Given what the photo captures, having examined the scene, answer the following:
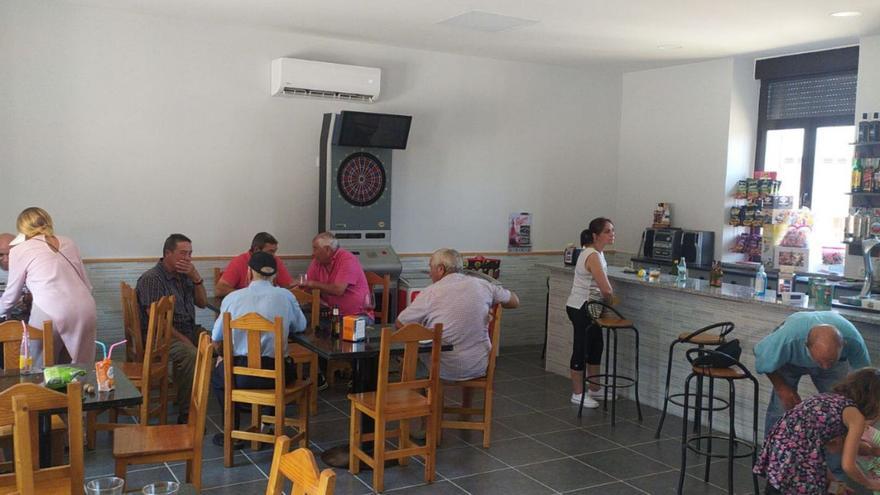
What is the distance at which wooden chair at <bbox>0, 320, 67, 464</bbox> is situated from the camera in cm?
379

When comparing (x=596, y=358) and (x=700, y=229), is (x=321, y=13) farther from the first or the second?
(x=700, y=229)

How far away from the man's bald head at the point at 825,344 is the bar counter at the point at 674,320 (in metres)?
0.87

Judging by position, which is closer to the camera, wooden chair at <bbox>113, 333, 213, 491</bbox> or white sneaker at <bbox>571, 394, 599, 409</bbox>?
wooden chair at <bbox>113, 333, 213, 491</bbox>

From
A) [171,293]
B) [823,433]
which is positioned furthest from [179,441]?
[823,433]

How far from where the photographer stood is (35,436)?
315 cm

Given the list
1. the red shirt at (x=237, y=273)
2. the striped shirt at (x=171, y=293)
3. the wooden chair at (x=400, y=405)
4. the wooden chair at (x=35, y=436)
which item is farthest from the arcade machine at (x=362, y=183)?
the wooden chair at (x=35, y=436)

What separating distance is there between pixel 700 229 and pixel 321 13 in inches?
172

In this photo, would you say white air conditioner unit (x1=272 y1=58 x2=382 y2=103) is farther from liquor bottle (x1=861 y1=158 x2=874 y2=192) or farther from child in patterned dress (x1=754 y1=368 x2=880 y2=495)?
child in patterned dress (x1=754 y1=368 x2=880 y2=495)

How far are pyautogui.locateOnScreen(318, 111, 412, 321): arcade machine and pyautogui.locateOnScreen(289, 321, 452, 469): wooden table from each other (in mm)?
2111

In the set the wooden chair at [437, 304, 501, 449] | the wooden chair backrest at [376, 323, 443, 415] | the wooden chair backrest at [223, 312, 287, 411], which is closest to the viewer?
the wooden chair backrest at [376, 323, 443, 415]

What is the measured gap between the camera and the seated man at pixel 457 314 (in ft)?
16.0

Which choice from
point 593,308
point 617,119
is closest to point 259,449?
point 593,308

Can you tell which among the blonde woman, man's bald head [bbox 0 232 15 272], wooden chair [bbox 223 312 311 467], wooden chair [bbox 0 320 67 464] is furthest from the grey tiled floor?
man's bald head [bbox 0 232 15 272]

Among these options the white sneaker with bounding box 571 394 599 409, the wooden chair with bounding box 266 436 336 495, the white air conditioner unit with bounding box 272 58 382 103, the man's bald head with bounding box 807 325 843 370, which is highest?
the white air conditioner unit with bounding box 272 58 382 103
